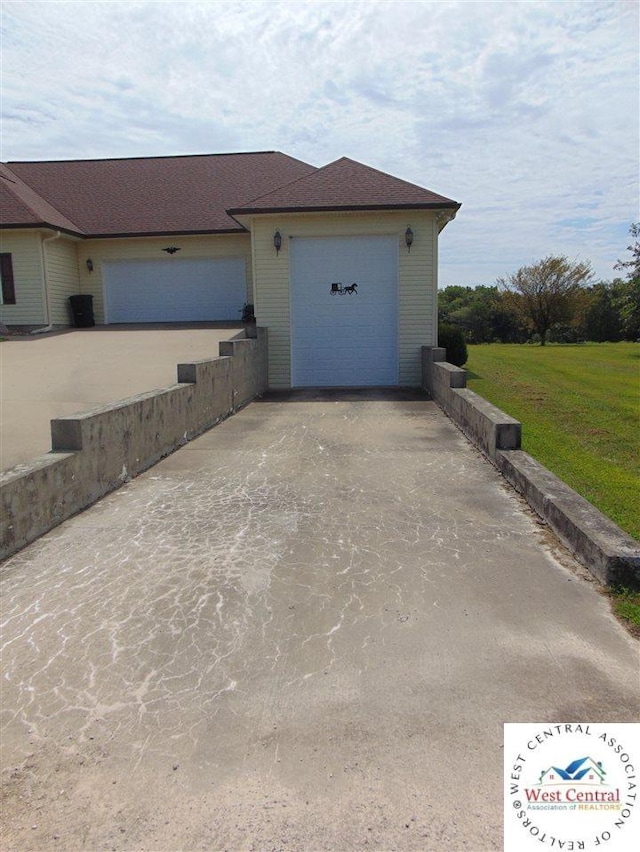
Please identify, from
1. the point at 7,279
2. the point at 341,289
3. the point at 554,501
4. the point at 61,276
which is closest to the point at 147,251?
the point at 61,276

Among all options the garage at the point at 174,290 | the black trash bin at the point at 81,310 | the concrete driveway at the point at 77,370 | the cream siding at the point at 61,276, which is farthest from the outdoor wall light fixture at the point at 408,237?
the cream siding at the point at 61,276

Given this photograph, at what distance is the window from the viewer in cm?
1667

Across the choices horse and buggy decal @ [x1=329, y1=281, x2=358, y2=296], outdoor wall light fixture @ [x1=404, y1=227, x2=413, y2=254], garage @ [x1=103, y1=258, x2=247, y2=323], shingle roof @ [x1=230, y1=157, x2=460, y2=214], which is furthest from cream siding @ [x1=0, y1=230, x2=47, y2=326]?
outdoor wall light fixture @ [x1=404, y1=227, x2=413, y2=254]

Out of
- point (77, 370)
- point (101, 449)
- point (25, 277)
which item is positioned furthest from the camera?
point (25, 277)

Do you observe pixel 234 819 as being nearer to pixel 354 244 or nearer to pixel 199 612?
pixel 199 612

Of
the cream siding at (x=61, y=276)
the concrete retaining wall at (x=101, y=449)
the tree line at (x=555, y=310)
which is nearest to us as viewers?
the concrete retaining wall at (x=101, y=449)

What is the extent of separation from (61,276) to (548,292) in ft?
93.8

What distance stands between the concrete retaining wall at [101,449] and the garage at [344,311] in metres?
4.61

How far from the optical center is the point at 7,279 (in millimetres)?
16719

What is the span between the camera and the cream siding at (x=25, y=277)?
54.1 feet

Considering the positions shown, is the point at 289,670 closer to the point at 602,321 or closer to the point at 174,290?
the point at 174,290

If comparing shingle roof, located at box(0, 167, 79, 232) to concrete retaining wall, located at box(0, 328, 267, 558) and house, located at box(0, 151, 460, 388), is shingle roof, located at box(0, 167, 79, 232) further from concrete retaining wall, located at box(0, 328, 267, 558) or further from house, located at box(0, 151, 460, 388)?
concrete retaining wall, located at box(0, 328, 267, 558)

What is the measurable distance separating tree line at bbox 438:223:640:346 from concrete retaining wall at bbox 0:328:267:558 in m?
19.8

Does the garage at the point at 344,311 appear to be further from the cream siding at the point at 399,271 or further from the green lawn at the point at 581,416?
the green lawn at the point at 581,416
